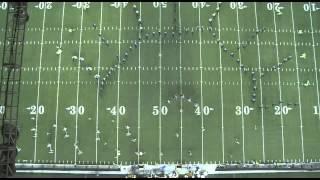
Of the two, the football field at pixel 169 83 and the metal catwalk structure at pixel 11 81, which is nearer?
the metal catwalk structure at pixel 11 81

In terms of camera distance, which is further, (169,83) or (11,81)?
(169,83)

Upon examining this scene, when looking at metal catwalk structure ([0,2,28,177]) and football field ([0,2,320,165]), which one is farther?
football field ([0,2,320,165])

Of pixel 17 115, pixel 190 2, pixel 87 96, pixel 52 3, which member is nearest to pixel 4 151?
pixel 17 115

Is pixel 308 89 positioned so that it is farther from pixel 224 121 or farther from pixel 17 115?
pixel 17 115
